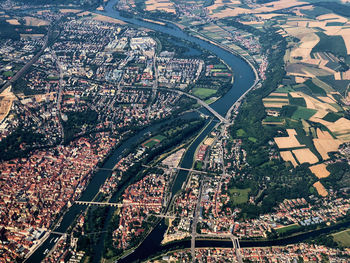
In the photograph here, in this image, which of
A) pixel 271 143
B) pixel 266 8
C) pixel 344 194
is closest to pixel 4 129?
pixel 271 143

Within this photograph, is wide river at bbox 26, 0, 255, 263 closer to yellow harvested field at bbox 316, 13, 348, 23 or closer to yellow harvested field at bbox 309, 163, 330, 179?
yellow harvested field at bbox 309, 163, 330, 179

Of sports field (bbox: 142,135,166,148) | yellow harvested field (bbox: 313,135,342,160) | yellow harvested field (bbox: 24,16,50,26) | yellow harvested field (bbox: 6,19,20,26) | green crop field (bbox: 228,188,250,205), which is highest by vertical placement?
yellow harvested field (bbox: 313,135,342,160)

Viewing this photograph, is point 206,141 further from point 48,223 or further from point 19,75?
point 19,75

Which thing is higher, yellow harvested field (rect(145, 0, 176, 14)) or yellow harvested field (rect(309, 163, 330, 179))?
yellow harvested field (rect(145, 0, 176, 14))

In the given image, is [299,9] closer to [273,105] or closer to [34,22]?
[273,105]

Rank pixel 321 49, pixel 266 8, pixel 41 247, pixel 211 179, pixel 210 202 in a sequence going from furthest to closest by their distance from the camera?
pixel 266 8 → pixel 321 49 → pixel 211 179 → pixel 210 202 → pixel 41 247

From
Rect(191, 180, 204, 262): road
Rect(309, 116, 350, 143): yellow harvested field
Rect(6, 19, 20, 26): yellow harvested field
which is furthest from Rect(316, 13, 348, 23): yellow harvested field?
Rect(6, 19, 20, 26): yellow harvested field
